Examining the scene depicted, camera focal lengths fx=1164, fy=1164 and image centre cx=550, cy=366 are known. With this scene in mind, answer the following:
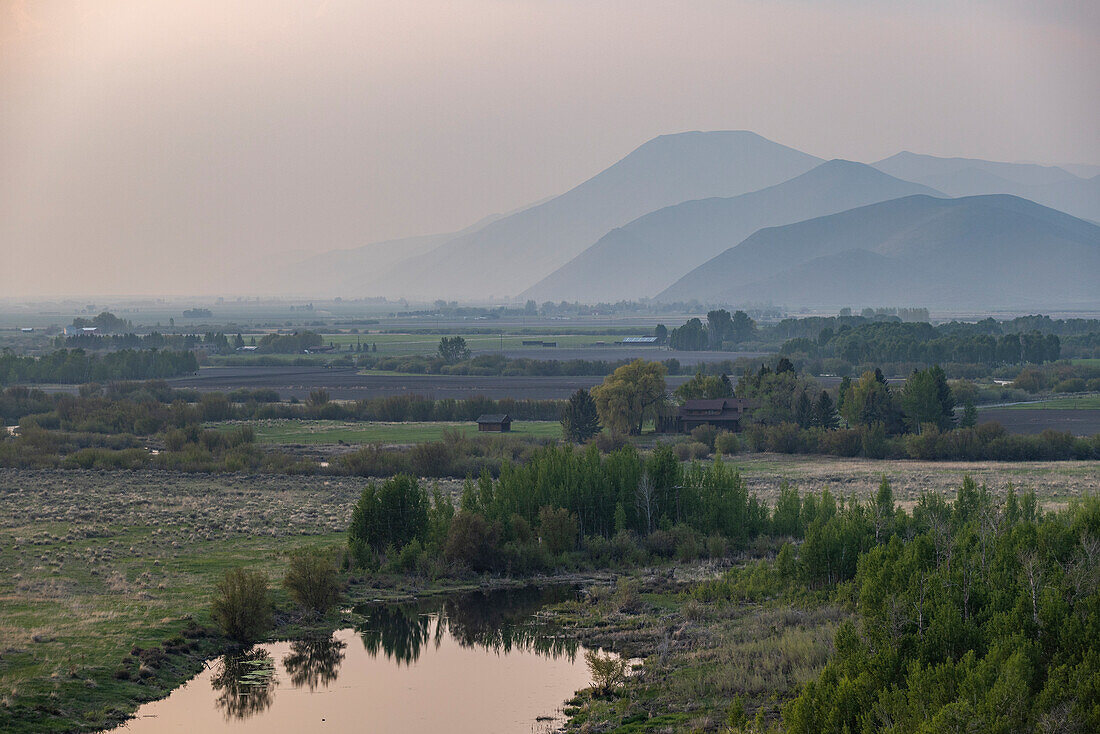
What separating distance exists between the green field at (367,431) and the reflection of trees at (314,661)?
50.3 m

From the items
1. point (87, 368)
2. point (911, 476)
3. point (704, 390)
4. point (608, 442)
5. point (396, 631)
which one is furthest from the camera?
point (87, 368)

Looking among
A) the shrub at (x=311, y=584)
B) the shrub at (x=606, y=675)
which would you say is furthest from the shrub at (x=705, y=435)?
the shrub at (x=606, y=675)

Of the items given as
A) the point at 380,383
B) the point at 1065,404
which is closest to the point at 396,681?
the point at 1065,404

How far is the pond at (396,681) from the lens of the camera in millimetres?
30172

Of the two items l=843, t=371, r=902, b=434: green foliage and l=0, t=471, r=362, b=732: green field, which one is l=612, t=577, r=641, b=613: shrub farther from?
l=843, t=371, r=902, b=434: green foliage

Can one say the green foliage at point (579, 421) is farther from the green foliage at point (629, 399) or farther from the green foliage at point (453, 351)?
the green foliage at point (453, 351)

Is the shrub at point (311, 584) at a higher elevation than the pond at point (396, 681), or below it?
higher

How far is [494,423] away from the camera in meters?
94.4

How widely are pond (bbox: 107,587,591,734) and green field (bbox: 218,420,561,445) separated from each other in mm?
49262

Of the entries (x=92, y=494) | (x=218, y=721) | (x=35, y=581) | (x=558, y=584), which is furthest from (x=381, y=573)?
(x=92, y=494)

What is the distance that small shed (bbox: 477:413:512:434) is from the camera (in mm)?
94188

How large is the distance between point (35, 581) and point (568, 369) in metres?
121

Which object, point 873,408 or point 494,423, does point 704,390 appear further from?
point 494,423

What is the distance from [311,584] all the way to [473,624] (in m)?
5.70
